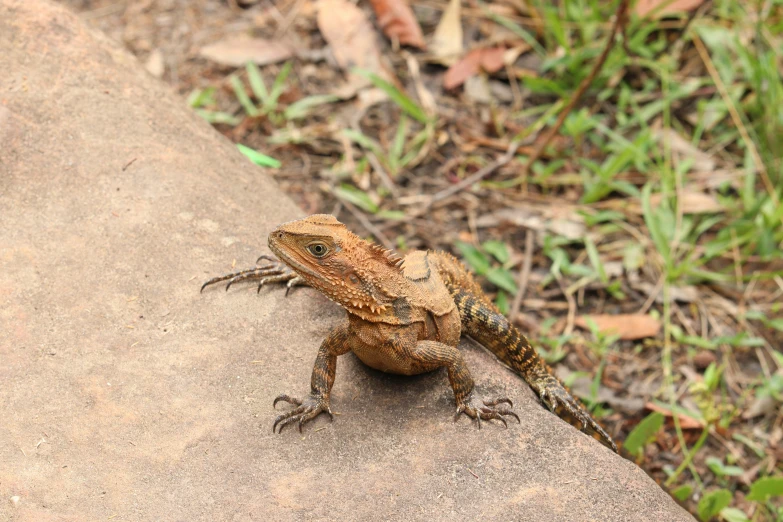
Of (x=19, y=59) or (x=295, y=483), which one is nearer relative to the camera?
(x=295, y=483)

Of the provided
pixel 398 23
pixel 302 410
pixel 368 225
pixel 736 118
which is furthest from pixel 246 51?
pixel 302 410

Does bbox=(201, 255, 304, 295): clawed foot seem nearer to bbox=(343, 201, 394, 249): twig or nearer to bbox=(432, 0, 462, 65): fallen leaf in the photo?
bbox=(343, 201, 394, 249): twig

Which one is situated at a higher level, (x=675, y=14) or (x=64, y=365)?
(x=675, y=14)

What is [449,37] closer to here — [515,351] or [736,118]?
[736,118]

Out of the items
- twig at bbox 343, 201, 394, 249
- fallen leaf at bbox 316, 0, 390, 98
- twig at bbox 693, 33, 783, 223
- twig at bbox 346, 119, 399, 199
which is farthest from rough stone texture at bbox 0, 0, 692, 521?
twig at bbox 693, 33, 783, 223

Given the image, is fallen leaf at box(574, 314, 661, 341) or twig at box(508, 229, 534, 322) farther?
twig at box(508, 229, 534, 322)

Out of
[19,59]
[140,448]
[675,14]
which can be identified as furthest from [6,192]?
[675,14]

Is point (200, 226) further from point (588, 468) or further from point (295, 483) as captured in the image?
point (588, 468)
